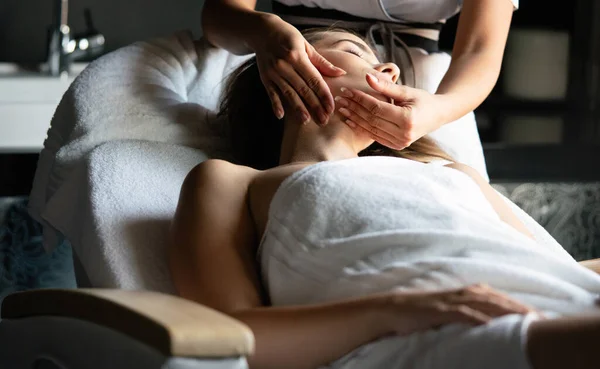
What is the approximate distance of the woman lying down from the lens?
40.1 inches

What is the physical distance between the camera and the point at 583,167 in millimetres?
3213

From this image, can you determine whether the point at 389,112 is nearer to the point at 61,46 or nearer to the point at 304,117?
the point at 304,117

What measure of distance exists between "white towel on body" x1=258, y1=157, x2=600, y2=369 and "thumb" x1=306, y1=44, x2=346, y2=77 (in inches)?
8.1

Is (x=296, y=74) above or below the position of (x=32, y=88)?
above

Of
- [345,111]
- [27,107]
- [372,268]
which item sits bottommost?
[27,107]

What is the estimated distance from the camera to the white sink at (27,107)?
102 inches

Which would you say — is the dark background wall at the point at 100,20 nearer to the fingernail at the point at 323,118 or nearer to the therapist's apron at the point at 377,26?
the therapist's apron at the point at 377,26

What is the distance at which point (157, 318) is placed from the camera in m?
0.88

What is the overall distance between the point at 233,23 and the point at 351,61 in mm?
288

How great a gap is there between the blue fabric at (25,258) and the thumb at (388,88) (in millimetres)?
931

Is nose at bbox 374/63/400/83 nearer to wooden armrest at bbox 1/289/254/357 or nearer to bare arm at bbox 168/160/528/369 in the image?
bare arm at bbox 168/160/528/369

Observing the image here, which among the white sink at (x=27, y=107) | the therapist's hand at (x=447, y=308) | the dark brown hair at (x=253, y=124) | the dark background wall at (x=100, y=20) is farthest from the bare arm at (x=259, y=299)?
the dark background wall at (x=100, y=20)

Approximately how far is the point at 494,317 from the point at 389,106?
57cm

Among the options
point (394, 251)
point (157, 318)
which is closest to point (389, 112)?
point (394, 251)
